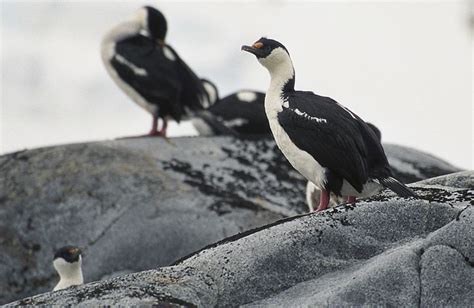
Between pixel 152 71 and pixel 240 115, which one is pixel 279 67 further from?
pixel 240 115

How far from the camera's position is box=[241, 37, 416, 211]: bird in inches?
364

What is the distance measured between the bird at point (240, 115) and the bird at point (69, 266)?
4.37 metres

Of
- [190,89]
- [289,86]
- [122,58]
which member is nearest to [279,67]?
[289,86]

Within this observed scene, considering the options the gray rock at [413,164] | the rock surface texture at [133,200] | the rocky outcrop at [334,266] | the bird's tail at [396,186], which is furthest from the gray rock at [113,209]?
the rocky outcrop at [334,266]

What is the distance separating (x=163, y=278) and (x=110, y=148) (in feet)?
25.1

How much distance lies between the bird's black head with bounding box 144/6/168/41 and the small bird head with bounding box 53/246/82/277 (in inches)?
204

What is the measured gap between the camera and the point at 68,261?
12.8 metres

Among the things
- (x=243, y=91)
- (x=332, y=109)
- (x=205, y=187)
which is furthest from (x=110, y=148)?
(x=332, y=109)

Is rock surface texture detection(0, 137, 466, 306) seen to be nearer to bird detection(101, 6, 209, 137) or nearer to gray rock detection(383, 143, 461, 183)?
gray rock detection(383, 143, 461, 183)

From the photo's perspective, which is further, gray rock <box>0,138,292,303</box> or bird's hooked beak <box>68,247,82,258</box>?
gray rock <box>0,138,292,303</box>

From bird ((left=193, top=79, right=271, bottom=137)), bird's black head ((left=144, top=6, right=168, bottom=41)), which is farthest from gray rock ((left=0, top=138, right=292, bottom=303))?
bird's black head ((left=144, top=6, right=168, bottom=41))

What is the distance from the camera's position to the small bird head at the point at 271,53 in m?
10.1

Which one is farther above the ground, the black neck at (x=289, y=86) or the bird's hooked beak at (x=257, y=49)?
the bird's hooked beak at (x=257, y=49)

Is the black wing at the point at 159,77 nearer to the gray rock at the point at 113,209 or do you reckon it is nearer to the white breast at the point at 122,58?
the white breast at the point at 122,58
